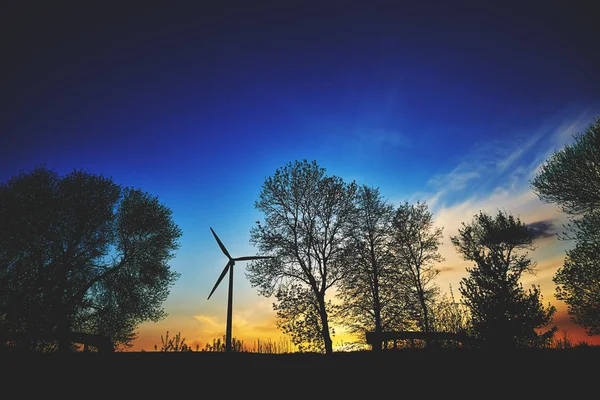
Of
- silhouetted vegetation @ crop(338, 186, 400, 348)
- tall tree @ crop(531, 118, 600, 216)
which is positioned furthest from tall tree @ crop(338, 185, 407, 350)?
tall tree @ crop(531, 118, 600, 216)

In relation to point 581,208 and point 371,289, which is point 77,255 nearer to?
point 371,289

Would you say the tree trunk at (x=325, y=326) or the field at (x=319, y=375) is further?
the tree trunk at (x=325, y=326)

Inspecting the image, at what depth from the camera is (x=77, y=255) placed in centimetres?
2227

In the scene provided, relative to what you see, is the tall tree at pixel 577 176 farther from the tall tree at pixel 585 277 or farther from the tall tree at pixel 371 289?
the tall tree at pixel 371 289

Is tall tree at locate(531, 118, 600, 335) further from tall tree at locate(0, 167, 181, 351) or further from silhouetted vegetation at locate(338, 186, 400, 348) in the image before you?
tall tree at locate(0, 167, 181, 351)

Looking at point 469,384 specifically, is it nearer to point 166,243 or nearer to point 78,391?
point 78,391

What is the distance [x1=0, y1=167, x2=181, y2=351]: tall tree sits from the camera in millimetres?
19406

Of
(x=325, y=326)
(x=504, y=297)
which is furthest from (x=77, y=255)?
(x=504, y=297)

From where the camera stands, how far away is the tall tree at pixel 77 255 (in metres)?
19.4

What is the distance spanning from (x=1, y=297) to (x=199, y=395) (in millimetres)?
22150

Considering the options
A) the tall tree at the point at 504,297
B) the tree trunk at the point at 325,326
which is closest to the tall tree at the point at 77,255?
the tree trunk at the point at 325,326

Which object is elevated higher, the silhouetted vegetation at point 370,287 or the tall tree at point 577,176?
the tall tree at point 577,176

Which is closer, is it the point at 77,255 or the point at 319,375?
the point at 319,375

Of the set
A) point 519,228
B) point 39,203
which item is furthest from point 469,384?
point 39,203
